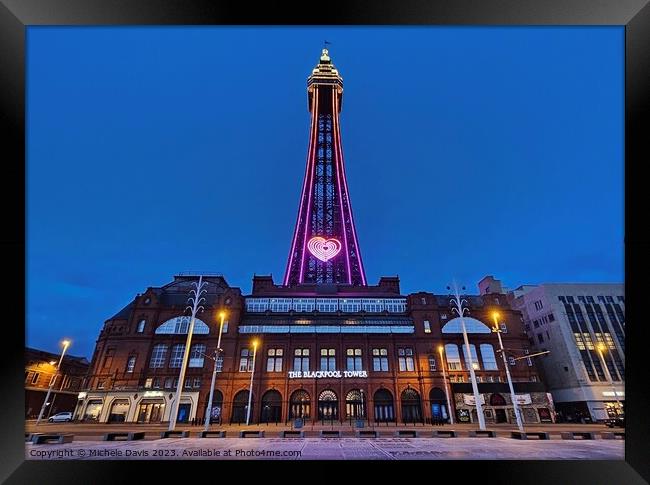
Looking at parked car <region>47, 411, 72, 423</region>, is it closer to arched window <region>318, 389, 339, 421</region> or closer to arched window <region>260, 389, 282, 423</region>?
arched window <region>260, 389, 282, 423</region>

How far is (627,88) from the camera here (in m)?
7.87

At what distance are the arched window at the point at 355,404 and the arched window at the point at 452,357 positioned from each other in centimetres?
1221

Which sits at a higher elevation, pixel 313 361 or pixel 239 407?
pixel 313 361

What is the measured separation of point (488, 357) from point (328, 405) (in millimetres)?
21993

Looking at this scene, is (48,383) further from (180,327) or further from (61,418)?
(180,327)

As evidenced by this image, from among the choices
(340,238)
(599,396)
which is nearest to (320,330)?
(340,238)

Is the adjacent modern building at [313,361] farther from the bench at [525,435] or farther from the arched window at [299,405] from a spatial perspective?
the bench at [525,435]

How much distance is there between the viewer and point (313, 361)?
1837 inches

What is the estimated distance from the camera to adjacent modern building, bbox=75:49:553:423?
4438 centimetres

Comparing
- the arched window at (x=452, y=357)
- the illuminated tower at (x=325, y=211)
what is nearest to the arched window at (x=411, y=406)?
the arched window at (x=452, y=357)

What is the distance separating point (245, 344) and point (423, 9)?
45.7 m

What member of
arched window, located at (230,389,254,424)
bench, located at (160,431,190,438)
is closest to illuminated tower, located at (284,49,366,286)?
arched window, located at (230,389,254,424)

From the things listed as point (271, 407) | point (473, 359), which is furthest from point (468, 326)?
point (271, 407)

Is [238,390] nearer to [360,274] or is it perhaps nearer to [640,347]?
[360,274]
